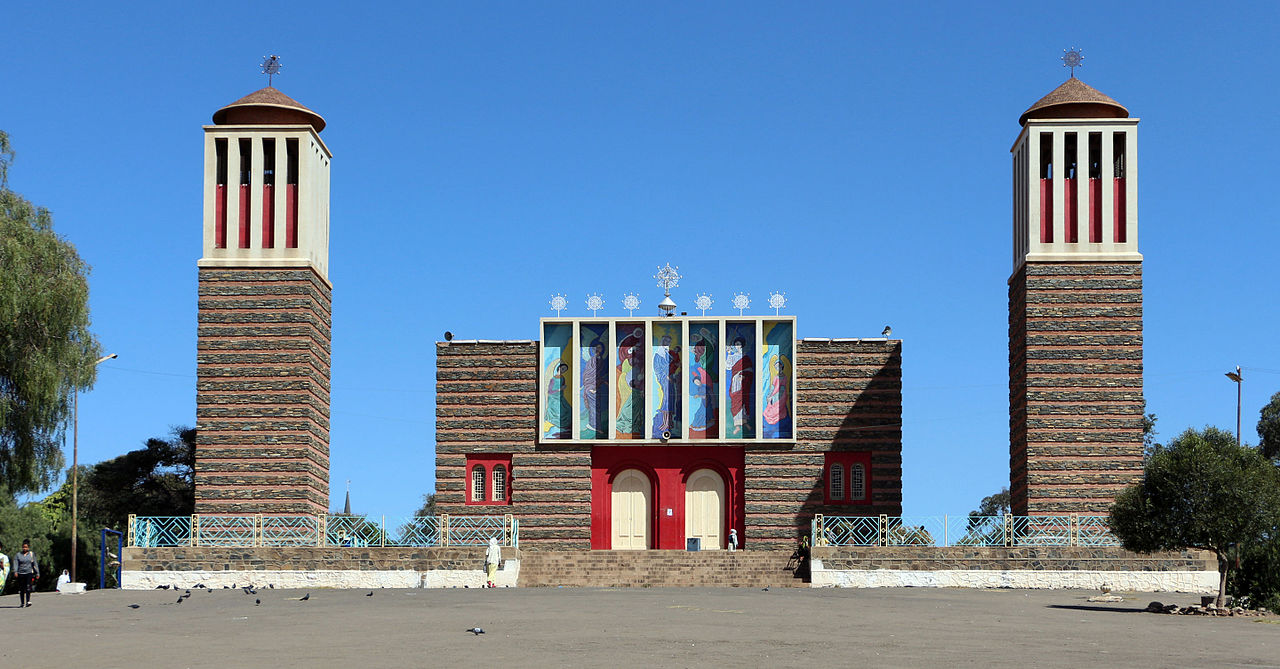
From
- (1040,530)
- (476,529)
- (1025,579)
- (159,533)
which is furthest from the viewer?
(476,529)

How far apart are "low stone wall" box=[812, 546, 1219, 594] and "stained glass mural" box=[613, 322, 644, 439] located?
29.2ft

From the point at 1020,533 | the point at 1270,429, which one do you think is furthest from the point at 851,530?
the point at 1270,429

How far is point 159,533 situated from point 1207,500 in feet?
76.0

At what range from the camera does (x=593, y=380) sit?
4309cm

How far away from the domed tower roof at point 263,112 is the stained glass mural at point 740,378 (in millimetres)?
12534

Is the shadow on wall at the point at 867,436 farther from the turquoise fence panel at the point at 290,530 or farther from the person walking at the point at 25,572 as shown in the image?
the person walking at the point at 25,572

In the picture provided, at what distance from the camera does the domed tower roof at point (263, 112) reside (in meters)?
39.0

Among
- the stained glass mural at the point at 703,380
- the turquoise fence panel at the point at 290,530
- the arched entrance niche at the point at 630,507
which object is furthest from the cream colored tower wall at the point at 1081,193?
the turquoise fence panel at the point at 290,530

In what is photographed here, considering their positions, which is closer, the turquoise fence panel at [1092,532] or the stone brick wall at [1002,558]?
the stone brick wall at [1002,558]

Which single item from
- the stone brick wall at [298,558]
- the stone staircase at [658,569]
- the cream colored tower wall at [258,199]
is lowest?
the stone staircase at [658,569]

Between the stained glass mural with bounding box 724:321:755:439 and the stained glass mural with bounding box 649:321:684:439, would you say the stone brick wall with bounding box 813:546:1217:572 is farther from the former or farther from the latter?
the stained glass mural with bounding box 649:321:684:439

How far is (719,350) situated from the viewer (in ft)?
141

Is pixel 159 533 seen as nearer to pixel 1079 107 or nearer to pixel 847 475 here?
pixel 847 475

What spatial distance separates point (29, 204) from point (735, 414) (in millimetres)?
18567
